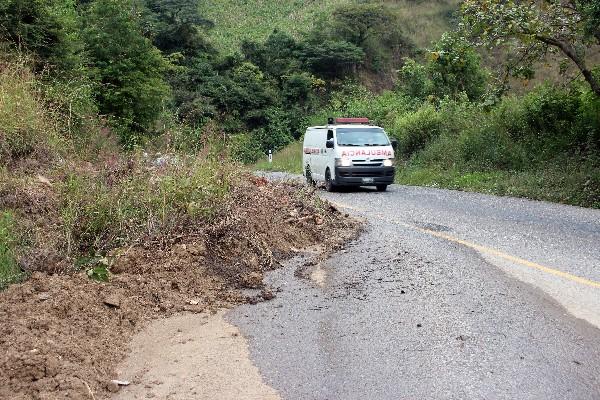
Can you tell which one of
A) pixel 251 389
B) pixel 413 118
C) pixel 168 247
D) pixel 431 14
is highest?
pixel 431 14

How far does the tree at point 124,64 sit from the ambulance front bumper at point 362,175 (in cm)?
668

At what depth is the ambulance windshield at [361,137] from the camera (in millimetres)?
18766

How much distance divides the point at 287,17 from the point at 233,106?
28.0 metres

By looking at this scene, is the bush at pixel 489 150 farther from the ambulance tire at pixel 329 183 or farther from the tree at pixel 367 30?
the tree at pixel 367 30

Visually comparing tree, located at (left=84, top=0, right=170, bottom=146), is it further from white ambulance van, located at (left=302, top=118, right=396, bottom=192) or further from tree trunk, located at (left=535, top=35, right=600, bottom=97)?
tree trunk, located at (left=535, top=35, right=600, bottom=97)

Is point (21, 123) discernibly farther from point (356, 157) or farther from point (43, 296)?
point (356, 157)

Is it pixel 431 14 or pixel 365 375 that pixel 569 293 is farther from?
pixel 431 14

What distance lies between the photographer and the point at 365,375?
4562 mm

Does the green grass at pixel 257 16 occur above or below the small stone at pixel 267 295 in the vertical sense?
above

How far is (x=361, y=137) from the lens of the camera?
62.1ft

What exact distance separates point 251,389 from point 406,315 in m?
2.05

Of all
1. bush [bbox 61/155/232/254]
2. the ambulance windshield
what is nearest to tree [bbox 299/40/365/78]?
the ambulance windshield

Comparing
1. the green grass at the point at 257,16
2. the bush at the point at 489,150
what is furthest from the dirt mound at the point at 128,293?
the green grass at the point at 257,16

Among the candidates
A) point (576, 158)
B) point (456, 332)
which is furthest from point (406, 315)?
point (576, 158)
